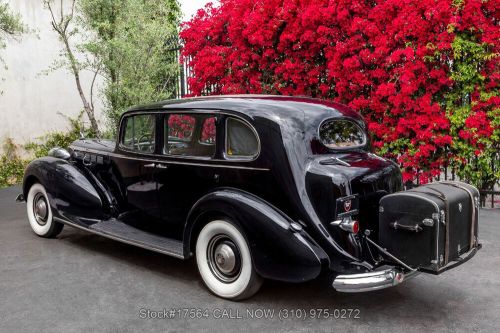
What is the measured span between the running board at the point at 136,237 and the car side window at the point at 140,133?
78cm

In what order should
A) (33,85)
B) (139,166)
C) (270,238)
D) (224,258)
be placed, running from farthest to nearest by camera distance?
(33,85), (139,166), (224,258), (270,238)

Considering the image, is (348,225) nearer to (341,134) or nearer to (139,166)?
(341,134)

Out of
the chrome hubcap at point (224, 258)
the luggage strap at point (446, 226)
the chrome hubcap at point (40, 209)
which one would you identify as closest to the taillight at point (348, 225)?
the luggage strap at point (446, 226)

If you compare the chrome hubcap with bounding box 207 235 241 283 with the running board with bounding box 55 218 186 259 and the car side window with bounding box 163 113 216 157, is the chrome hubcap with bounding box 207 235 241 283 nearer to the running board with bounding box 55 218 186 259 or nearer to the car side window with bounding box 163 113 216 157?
the running board with bounding box 55 218 186 259

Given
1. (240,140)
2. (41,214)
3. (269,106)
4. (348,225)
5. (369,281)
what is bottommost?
(41,214)

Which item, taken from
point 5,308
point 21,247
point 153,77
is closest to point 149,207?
point 5,308

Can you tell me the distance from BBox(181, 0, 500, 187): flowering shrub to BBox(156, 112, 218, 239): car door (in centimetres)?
341

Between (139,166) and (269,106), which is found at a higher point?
(269,106)

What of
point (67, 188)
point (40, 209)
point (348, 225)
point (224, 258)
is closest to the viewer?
point (348, 225)

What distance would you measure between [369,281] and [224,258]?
1.19 m

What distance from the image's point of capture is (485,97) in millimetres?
6523

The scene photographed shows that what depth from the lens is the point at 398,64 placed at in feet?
22.9

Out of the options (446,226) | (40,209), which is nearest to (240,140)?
(446,226)

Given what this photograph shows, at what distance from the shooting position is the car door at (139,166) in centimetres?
474
